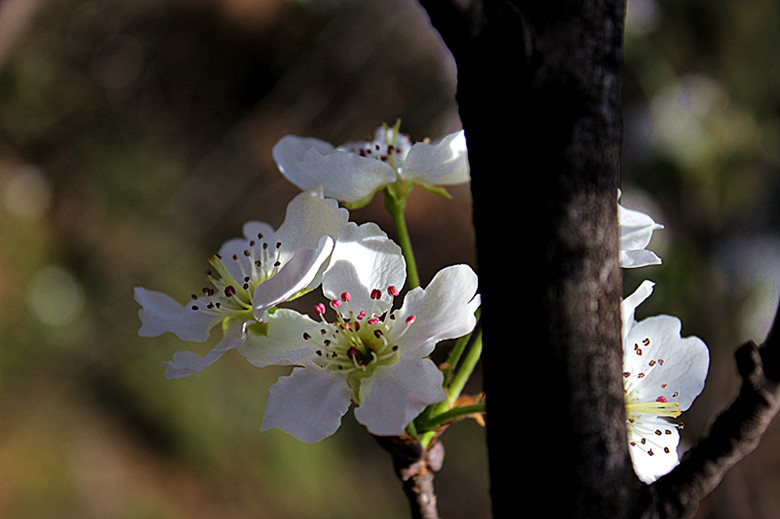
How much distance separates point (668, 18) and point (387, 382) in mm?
2393

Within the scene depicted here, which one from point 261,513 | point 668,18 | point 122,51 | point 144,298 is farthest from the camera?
point 122,51

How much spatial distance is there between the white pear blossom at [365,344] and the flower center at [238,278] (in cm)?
8

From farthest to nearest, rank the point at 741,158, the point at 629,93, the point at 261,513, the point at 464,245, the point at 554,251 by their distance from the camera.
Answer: the point at 464,245, the point at 629,93, the point at 261,513, the point at 741,158, the point at 554,251

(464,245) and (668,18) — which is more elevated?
(668,18)

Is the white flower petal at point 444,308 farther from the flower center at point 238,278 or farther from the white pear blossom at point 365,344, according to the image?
the flower center at point 238,278

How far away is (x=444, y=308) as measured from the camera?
421mm

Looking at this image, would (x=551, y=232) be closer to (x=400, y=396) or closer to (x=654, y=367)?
(x=400, y=396)

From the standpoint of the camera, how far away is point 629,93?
2973 millimetres

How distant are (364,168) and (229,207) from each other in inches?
127

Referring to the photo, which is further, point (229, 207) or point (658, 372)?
point (229, 207)

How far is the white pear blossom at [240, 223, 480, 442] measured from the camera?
0.38 m

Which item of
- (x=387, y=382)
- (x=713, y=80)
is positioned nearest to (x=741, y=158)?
(x=713, y=80)

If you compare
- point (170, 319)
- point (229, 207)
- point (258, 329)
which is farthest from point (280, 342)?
point (229, 207)

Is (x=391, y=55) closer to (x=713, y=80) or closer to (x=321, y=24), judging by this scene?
(x=321, y=24)
